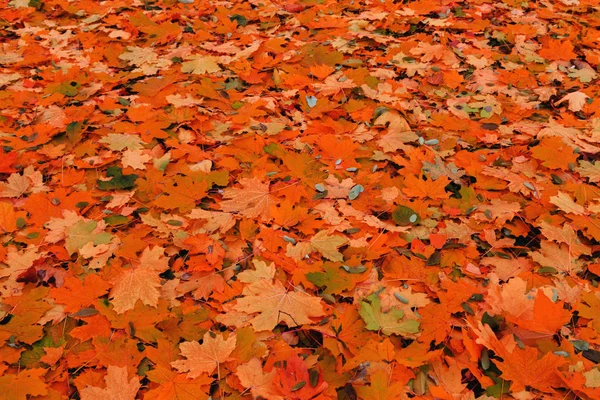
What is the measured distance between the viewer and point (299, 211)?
1871 millimetres

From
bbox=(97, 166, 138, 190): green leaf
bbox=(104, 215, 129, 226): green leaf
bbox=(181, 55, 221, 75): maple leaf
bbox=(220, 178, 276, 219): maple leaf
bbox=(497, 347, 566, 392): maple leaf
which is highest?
bbox=(181, 55, 221, 75): maple leaf

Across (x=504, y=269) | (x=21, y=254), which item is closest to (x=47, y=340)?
(x=21, y=254)

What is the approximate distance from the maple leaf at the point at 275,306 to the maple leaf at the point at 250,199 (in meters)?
0.37

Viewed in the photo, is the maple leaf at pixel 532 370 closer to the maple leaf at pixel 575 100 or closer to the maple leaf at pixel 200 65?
the maple leaf at pixel 575 100

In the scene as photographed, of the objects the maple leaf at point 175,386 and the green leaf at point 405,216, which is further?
the green leaf at point 405,216

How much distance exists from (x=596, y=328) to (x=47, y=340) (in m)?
1.80

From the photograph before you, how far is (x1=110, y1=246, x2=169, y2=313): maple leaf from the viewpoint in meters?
1.58

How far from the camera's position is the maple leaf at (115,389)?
1341 millimetres

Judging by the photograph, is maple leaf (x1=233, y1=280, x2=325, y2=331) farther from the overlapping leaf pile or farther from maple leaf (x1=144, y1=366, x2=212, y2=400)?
maple leaf (x1=144, y1=366, x2=212, y2=400)

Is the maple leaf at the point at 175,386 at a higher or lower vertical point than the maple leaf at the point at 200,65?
lower

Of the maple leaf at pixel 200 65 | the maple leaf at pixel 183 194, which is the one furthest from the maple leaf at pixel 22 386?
the maple leaf at pixel 200 65

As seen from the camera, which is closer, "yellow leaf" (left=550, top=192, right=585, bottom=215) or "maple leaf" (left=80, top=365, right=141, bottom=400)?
"maple leaf" (left=80, top=365, right=141, bottom=400)

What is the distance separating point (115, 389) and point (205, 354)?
274 millimetres

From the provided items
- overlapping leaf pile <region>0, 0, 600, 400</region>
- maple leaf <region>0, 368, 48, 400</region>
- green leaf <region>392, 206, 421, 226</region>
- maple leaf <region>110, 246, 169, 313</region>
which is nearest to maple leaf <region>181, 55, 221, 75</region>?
overlapping leaf pile <region>0, 0, 600, 400</region>
